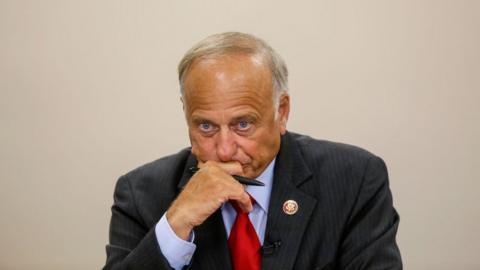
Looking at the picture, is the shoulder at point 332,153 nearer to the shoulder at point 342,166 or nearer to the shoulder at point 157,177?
the shoulder at point 342,166

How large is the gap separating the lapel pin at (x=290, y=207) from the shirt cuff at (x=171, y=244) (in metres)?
0.40

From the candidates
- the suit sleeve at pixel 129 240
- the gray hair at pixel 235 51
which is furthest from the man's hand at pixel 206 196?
the gray hair at pixel 235 51

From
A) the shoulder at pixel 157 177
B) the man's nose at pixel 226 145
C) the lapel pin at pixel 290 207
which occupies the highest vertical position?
the man's nose at pixel 226 145

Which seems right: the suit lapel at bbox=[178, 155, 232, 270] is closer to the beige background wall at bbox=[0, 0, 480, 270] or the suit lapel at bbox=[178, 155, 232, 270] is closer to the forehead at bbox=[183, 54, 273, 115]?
the forehead at bbox=[183, 54, 273, 115]

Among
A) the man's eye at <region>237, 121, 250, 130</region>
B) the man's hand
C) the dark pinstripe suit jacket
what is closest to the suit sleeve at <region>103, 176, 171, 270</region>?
the dark pinstripe suit jacket

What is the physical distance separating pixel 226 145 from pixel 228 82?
0.24m

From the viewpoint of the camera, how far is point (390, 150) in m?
4.04

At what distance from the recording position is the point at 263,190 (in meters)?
2.79

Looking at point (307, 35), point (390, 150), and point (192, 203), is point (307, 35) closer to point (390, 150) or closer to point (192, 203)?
point (390, 150)

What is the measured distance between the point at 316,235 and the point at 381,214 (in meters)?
0.27

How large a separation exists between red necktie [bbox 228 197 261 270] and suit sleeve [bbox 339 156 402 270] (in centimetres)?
34

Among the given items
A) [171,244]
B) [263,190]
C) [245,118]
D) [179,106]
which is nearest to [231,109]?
[245,118]

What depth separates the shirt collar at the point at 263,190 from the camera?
9.06 feet
